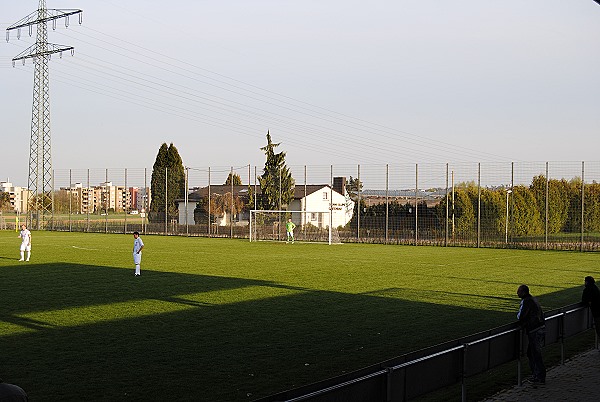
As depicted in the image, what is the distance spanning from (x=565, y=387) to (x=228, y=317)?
7.95 meters

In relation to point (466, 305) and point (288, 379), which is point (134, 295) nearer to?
point (466, 305)

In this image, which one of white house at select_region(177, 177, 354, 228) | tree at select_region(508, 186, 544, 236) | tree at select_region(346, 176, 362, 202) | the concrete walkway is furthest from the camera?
tree at select_region(346, 176, 362, 202)

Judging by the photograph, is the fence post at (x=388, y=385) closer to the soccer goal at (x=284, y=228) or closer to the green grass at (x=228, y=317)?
the green grass at (x=228, y=317)

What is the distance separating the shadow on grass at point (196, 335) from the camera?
1038cm

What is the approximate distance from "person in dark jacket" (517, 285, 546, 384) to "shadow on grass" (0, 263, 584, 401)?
237 cm

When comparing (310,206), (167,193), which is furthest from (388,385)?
(310,206)

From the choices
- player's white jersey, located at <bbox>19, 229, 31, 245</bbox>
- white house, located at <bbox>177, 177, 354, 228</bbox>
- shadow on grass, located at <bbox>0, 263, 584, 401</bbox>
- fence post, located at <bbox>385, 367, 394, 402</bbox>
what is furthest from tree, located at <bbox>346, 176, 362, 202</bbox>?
fence post, located at <bbox>385, 367, 394, 402</bbox>

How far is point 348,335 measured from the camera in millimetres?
14305

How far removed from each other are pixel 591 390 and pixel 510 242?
38.2 m

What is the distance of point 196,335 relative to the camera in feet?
46.4

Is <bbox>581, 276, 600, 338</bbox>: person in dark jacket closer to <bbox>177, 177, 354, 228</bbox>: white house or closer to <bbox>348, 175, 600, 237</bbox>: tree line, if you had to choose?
<bbox>348, 175, 600, 237</bbox>: tree line

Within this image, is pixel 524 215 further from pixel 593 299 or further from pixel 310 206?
pixel 593 299

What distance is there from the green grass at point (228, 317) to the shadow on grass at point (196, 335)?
0.03 m

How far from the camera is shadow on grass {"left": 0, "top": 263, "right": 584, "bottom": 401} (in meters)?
10.4
